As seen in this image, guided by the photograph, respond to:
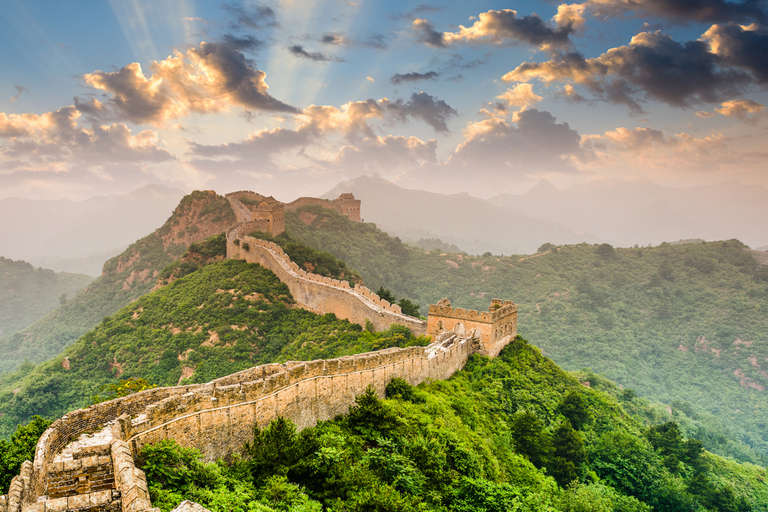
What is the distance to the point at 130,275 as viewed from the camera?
68625mm

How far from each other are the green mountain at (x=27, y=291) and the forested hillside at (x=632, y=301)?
264 feet

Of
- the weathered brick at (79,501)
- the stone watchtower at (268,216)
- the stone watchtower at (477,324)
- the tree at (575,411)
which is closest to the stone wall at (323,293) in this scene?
the stone watchtower at (477,324)

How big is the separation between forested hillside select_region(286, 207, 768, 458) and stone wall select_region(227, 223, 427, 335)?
61.5 ft

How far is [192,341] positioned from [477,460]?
991 inches

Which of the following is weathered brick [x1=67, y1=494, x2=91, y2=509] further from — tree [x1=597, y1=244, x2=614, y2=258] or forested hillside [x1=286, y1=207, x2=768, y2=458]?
tree [x1=597, y1=244, x2=614, y2=258]

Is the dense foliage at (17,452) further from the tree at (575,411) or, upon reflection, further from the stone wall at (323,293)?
the tree at (575,411)

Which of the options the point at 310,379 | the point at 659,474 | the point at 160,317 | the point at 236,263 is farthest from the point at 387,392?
the point at 236,263

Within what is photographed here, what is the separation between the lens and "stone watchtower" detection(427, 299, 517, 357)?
26.2 meters

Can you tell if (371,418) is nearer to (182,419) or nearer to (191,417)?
(191,417)

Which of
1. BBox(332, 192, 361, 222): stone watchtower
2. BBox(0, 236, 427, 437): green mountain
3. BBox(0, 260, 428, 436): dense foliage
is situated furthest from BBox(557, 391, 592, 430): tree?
BBox(332, 192, 361, 222): stone watchtower

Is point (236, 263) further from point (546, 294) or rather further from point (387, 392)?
point (546, 294)

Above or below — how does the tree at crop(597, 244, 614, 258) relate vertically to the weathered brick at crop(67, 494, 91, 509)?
above

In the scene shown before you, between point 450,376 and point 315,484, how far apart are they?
45.0 feet

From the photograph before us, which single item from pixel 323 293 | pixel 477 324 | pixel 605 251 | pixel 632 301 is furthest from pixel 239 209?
pixel 605 251
